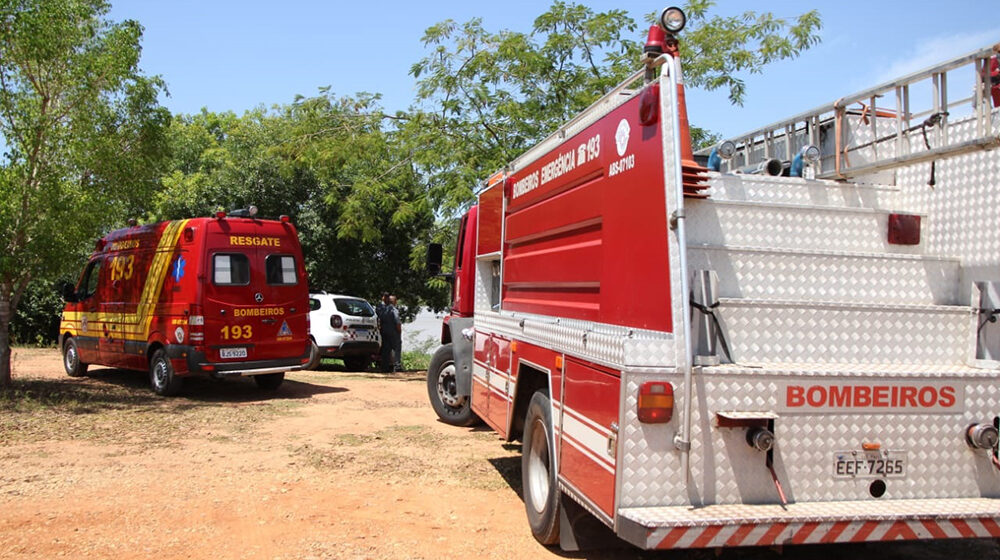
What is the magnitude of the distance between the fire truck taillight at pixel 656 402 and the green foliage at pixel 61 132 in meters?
9.12

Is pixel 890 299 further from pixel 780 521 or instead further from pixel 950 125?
pixel 780 521

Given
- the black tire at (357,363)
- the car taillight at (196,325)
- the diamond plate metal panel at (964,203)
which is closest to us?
the diamond plate metal panel at (964,203)

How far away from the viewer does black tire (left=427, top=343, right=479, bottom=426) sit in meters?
9.20

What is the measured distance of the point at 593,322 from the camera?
15.7ft

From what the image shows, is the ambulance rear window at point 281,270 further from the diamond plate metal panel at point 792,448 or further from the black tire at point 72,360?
the diamond plate metal panel at point 792,448

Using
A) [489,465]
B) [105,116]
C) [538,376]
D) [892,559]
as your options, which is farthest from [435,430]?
[105,116]

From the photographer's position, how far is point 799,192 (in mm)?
4977

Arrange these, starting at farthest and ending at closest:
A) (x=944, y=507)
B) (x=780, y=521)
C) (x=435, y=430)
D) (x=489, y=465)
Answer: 1. (x=435, y=430)
2. (x=489, y=465)
3. (x=944, y=507)
4. (x=780, y=521)

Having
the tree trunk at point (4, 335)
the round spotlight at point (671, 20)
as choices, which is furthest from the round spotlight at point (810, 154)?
the tree trunk at point (4, 335)

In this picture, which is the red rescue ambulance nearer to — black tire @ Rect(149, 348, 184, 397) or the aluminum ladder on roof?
black tire @ Rect(149, 348, 184, 397)

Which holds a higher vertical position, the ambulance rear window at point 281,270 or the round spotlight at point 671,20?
the round spotlight at point 671,20

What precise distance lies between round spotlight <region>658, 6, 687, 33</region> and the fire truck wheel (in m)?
2.29

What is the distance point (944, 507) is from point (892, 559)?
40.5 inches

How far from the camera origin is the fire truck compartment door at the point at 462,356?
839 cm
